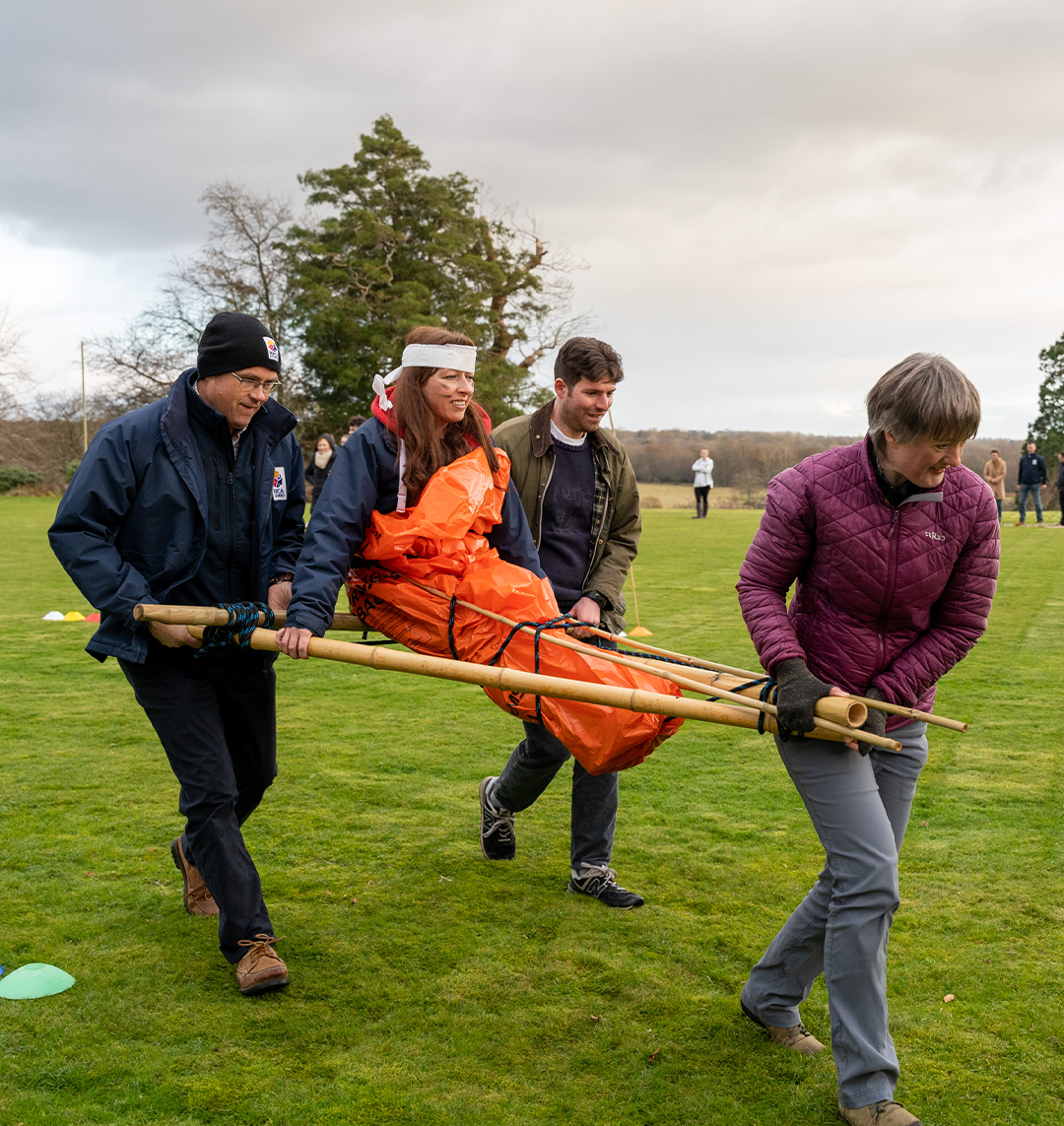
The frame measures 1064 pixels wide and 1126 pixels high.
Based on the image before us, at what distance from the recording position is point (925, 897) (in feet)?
15.3

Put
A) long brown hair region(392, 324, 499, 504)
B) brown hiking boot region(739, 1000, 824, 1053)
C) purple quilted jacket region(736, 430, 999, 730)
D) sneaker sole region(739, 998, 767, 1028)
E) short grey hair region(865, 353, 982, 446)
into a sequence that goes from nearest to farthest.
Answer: short grey hair region(865, 353, 982, 446) < purple quilted jacket region(736, 430, 999, 730) < brown hiking boot region(739, 1000, 824, 1053) < sneaker sole region(739, 998, 767, 1028) < long brown hair region(392, 324, 499, 504)

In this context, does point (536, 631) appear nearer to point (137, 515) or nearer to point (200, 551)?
point (200, 551)

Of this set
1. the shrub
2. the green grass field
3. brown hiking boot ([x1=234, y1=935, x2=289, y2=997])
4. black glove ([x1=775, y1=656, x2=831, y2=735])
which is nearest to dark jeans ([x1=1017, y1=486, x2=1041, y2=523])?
the green grass field

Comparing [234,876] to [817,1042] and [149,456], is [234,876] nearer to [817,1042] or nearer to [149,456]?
[149,456]

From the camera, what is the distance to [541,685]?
3250mm

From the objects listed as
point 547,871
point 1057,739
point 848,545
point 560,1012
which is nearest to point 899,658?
point 848,545

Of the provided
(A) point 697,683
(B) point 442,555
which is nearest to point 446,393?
(B) point 442,555

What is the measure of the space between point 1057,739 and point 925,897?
3117 millimetres

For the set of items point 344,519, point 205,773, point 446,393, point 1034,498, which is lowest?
point 205,773

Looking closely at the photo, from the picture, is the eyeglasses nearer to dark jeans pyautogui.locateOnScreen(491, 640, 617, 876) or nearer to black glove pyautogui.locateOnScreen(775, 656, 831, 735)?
dark jeans pyautogui.locateOnScreen(491, 640, 617, 876)

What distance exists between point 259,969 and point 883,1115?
6.96 feet

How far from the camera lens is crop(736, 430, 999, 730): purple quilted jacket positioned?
3082mm

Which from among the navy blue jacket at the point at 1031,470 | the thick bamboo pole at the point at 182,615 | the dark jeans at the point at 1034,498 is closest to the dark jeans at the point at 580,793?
the thick bamboo pole at the point at 182,615

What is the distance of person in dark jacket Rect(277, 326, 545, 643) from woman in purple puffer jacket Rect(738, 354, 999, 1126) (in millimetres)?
1381
